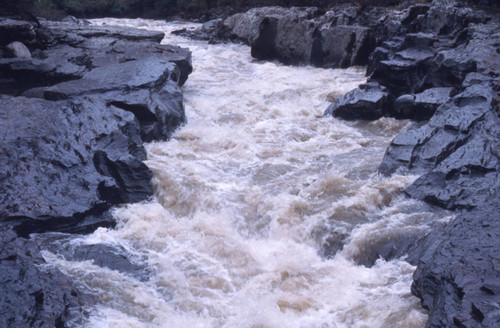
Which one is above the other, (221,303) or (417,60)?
(417,60)

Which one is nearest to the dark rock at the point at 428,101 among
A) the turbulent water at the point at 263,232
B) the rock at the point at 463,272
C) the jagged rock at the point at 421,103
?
the jagged rock at the point at 421,103

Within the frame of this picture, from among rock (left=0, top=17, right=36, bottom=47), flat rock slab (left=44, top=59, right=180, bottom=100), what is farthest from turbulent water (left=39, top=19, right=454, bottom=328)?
rock (left=0, top=17, right=36, bottom=47)

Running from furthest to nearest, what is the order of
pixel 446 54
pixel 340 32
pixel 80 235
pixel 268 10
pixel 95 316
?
pixel 268 10 < pixel 340 32 < pixel 446 54 < pixel 80 235 < pixel 95 316

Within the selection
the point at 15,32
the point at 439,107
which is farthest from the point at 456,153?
the point at 15,32

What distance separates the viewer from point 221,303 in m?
4.66

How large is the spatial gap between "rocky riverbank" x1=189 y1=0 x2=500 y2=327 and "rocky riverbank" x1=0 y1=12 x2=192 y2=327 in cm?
324

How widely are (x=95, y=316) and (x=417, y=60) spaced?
874cm

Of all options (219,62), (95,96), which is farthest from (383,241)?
(219,62)

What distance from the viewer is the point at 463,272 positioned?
12.7 feet

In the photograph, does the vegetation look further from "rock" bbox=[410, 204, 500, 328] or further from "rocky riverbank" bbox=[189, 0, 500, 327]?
"rock" bbox=[410, 204, 500, 328]

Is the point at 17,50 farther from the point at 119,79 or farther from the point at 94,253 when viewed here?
the point at 94,253

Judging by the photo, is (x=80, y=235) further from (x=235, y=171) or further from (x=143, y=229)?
(x=235, y=171)

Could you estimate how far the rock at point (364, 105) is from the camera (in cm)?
957

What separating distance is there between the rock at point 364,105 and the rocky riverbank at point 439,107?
20mm
